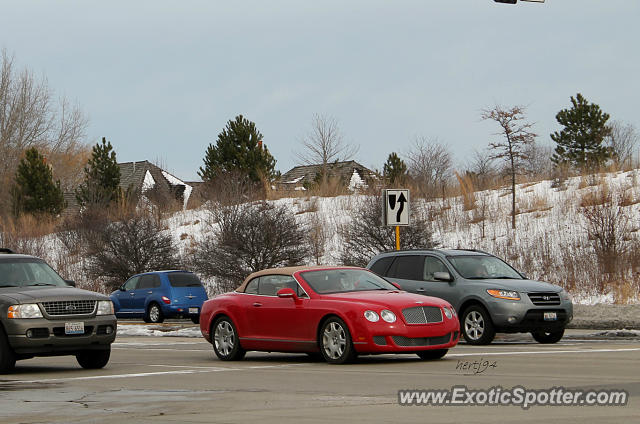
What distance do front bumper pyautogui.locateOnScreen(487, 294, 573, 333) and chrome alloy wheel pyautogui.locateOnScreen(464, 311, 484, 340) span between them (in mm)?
349

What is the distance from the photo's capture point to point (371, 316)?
49.9ft

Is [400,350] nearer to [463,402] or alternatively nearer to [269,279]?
[269,279]

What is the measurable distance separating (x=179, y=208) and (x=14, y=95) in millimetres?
27704

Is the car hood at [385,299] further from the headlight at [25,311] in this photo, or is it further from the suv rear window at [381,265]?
the suv rear window at [381,265]

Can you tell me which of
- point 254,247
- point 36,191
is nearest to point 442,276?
point 254,247

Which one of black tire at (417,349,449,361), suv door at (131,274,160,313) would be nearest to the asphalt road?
black tire at (417,349,449,361)

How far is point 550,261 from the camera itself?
116ft

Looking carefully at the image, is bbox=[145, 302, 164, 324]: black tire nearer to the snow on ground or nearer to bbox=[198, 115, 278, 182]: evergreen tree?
the snow on ground

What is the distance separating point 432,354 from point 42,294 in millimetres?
5977

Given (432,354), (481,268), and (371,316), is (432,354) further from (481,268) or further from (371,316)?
(481,268)

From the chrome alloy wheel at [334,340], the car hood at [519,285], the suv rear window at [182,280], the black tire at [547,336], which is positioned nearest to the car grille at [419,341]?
the chrome alloy wheel at [334,340]

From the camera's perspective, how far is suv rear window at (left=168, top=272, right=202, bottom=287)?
33.8 meters

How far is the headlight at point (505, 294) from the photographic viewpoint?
19.4 meters

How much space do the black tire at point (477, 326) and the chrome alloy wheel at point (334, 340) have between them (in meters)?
4.74
